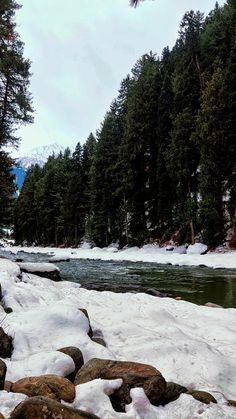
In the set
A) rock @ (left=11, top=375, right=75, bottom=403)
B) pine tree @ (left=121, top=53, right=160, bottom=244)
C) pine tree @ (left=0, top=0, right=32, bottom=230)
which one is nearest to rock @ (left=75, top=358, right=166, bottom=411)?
rock @ (left=11, top=375, right=75, bottom=403)

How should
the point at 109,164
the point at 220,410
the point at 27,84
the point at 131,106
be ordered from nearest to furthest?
the point at 220,410, the point at 27,84, the point at 131,106, the point at 109,164

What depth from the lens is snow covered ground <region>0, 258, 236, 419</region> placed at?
4258mm

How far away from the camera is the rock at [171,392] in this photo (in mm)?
4496

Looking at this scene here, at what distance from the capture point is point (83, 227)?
61.2 metres

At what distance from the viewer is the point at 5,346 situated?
205 inches

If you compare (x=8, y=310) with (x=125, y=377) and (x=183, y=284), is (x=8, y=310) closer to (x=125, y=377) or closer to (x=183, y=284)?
(x=125, y=377)

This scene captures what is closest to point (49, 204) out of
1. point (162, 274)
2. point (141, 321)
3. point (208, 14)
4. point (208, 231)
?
point (208, 14)

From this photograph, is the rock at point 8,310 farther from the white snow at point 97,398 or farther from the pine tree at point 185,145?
the pine tree at point 185,145

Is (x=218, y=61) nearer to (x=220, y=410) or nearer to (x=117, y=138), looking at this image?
(x=117, y=138)

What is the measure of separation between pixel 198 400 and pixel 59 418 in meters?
1.80

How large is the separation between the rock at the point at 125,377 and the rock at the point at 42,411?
81 cm

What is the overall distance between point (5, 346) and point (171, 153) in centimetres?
3204

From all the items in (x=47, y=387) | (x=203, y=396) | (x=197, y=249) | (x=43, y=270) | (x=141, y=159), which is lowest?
(x=203, y=396)

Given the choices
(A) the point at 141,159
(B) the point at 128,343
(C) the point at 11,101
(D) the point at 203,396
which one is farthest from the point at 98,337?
(A) the point at 141,159
